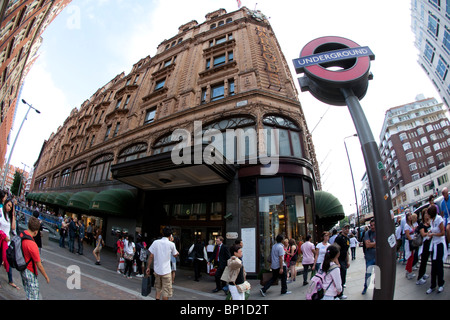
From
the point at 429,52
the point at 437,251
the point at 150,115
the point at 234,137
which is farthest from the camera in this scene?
the point at 429,52

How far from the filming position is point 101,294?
17.1ft

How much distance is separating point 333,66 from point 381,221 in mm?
4322

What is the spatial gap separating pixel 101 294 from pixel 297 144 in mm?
11577

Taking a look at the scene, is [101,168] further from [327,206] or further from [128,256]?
[327,206]

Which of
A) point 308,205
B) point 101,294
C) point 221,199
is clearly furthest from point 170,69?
point 101,294

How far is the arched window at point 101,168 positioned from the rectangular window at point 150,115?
15.8 ft

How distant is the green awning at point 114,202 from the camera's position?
487 inches

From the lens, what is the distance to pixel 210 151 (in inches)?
328

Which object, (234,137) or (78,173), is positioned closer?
(234,137)

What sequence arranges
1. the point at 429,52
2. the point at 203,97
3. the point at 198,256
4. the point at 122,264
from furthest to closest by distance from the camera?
the point at 429,52
the point at 203,97
the point at 198,256
the point at 122,264

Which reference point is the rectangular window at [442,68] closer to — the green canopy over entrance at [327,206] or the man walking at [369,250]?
the green canopy over entrance at [327,206]

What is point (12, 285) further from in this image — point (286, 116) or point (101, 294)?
point (286, 116)

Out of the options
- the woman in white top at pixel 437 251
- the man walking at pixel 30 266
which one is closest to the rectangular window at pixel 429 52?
the woman in white top at pixel 437 251

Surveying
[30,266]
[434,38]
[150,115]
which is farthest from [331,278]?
[434,38]
